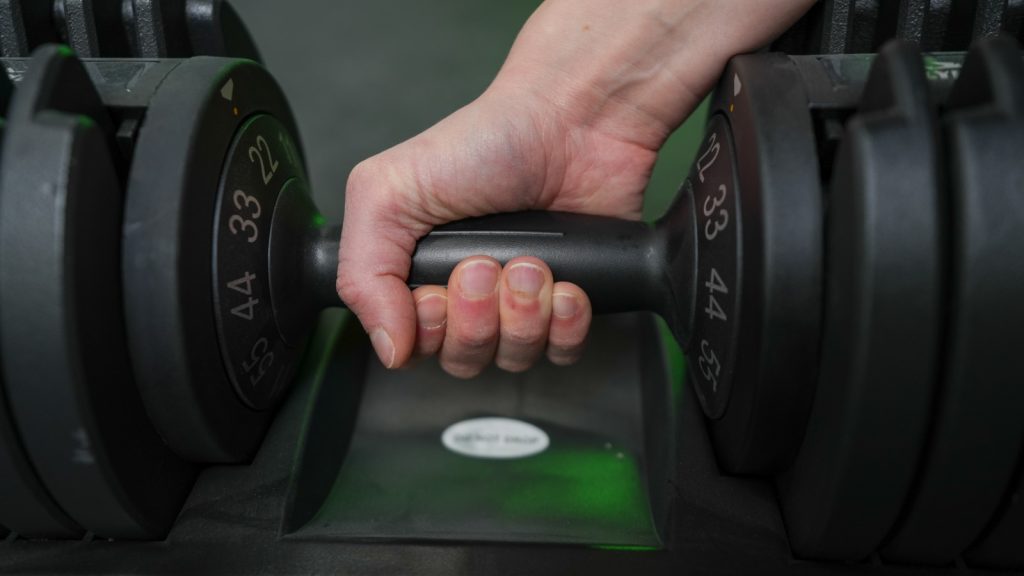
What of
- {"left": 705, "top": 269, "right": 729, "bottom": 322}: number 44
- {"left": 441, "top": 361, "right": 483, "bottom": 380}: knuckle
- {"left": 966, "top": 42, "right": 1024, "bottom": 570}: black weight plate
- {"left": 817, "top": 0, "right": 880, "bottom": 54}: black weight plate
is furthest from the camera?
{"left": 441, "top": 361, "right": 483, "bottom": 380}: knuckle

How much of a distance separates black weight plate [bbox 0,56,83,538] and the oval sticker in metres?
0.33

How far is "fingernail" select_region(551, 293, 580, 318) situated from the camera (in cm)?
72

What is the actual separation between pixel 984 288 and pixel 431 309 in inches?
16.6

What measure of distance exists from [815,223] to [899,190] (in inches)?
2.5

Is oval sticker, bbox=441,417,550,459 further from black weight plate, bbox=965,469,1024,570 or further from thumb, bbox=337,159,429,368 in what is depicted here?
black weight plate, bbox=965,469,1024,570

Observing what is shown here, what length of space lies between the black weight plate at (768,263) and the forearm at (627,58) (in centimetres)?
11

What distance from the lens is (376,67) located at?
4.15 feet

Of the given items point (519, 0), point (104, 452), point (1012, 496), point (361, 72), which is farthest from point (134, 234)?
point (519, 0)

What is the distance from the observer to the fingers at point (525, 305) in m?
0.71

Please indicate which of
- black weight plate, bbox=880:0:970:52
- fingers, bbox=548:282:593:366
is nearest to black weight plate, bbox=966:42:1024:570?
black weight plate, bbox=880:0:970:52

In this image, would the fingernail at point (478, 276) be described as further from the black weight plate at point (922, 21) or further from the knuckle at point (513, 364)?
the black weight plate at point (922, 21)

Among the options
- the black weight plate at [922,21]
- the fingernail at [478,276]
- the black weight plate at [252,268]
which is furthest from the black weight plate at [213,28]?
the black weight plate at [922,21]

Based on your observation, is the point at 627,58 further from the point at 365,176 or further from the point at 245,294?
the point at 245,294

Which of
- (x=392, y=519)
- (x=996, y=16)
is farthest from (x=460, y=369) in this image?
(x=996, y=16)
